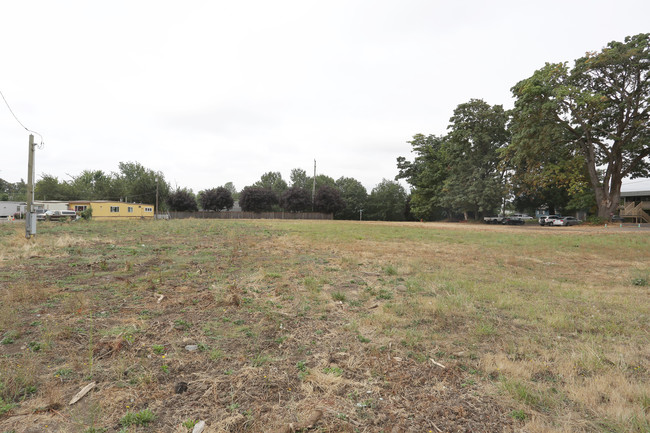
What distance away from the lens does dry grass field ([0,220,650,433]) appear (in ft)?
8.14

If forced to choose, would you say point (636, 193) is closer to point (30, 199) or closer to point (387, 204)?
point (387, 204)

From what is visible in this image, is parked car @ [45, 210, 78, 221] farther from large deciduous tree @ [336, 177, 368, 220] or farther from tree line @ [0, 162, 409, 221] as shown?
large deciduous tree @ [336, 177, 368, 220]

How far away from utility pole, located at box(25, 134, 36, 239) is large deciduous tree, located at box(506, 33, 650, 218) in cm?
3740

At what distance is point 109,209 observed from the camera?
45188 millimetres

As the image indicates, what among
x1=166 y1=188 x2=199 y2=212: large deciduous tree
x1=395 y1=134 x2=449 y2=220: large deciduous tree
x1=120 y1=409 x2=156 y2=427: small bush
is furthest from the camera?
x1=166 y1=188 x2=199 y2=212: large deciduous tree

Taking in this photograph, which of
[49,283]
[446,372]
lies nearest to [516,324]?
[446,372]

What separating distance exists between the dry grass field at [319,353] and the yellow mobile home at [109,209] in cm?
4429

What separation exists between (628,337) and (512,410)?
3009 mm

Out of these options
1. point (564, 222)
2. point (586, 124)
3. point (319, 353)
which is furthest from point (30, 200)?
point (564, 222)

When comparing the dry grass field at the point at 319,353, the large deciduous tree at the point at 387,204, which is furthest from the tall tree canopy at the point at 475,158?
the dry grass field at the point at 319,353

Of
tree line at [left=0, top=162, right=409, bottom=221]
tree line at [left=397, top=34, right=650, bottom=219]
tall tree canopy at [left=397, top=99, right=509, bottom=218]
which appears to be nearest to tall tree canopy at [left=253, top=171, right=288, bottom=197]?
tree line at [left=0, top=162, right=409, bottom=221]

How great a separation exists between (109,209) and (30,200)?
1405 inches

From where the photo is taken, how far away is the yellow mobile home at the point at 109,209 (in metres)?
43.5

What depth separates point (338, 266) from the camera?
9203 mm
